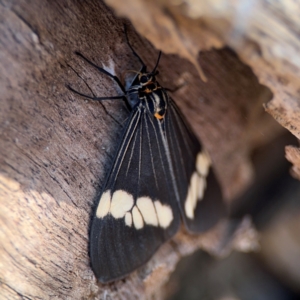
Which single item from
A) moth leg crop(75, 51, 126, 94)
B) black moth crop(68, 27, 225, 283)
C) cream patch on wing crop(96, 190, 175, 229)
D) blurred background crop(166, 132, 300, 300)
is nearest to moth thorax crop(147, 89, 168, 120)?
black moth crop(68, 27, 225, 283)

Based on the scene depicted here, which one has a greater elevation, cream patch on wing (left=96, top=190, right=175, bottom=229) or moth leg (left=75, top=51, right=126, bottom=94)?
moth leg (left=75, top=51, right=126, bottom=94)

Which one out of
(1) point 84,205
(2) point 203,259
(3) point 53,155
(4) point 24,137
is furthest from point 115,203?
(2) point 203,259

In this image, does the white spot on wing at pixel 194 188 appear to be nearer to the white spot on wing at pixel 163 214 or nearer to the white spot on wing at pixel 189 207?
the white spot on wing at pixel 189 207

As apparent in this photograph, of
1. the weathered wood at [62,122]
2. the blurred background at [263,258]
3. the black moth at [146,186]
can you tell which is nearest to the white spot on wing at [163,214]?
the black moth at [146,186]

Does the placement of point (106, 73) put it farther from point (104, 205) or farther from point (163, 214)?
point (163, 214)

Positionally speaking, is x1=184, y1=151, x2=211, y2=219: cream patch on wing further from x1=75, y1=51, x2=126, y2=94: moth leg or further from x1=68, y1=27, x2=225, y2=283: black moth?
x1=75, y1=51, x2=126, y2=94: moth leg

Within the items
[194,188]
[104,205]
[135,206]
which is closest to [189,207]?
[194,188]

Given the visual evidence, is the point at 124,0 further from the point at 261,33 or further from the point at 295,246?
the point at 295,246
